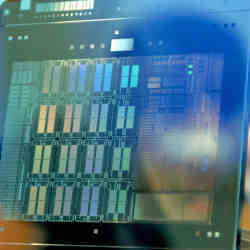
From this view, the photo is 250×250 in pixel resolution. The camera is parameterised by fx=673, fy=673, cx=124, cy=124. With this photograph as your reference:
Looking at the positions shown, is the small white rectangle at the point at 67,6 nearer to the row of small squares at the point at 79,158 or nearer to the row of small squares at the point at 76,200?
the row of small squares at the point at 79,158

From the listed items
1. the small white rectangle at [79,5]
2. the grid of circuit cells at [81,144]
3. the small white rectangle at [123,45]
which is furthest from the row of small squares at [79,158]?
the small white rectangle at [79,5]

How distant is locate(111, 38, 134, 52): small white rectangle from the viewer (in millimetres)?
1876

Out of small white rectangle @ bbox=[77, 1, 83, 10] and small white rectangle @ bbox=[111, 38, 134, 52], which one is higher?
small white rectangle @ bbox=[77, 1, 83, 10]

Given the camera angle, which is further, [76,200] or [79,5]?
[79,5]

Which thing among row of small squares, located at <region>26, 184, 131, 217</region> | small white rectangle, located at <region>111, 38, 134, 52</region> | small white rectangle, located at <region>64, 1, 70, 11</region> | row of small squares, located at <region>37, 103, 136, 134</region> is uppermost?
small white rectangle, located at <region>64, 1, 70, 11</region>

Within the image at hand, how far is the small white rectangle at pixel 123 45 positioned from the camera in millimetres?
1876

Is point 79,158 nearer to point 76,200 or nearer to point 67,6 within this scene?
point 76,200

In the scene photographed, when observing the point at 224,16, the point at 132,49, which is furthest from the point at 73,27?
the point at 224,16

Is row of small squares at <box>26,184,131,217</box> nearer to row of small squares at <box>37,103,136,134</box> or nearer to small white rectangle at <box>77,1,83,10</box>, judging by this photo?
row of small squares at <box>37,103,136,134</box>

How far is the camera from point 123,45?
1881mm

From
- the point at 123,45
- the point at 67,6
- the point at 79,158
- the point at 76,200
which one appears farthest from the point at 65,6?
the point at 76,200

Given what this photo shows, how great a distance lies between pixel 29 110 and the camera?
6.27 ft

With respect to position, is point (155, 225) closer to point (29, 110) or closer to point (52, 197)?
point (52, 197)

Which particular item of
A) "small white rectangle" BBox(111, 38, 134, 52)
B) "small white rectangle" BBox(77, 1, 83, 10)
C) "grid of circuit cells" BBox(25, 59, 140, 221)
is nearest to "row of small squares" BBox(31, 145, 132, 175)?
"grid of circuit cells" BBox(25, 59, 140, 221)
